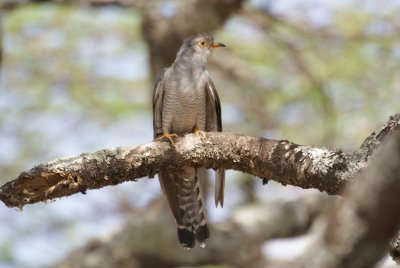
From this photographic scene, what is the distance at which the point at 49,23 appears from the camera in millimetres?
9195

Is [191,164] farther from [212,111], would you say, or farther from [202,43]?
[202,43]

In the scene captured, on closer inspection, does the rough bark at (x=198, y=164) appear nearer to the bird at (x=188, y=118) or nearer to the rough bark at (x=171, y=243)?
the bird at (x=188, y=118)

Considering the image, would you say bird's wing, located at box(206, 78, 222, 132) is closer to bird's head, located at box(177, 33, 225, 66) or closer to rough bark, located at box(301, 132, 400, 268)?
bird's head, located at box(177, 33, 225, 66)

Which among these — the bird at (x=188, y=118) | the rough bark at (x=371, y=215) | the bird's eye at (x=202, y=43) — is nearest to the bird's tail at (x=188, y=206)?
the bird at (x=188, y=118)

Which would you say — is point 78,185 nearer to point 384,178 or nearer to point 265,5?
point 384,178

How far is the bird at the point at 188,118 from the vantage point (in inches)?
176

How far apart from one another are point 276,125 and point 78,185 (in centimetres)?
556

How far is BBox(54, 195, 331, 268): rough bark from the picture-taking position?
676 centimetres

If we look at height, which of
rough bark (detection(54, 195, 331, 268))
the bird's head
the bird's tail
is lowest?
the bird's tail

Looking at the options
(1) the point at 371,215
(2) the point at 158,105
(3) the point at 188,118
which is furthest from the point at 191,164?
(1) the point at 371,215

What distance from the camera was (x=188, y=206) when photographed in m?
4.55

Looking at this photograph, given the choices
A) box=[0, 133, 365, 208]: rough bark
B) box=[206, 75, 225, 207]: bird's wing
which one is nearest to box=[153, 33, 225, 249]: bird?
box=[206, 75, 225, 207]: bird's wing

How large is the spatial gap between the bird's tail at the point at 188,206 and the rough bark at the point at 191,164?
1040mm

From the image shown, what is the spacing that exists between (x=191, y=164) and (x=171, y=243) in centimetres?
352
